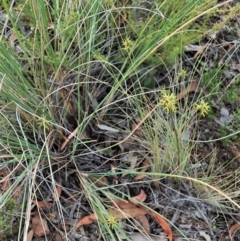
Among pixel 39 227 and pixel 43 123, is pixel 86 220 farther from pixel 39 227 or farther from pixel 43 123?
pixel 43 123

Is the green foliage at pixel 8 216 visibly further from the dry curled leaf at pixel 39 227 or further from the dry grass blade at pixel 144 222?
the dry grass blade at pixel 144 222

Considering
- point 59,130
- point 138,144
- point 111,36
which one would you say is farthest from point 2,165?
point 111,36

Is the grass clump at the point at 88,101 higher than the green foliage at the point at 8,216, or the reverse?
the grass clump at the point at 88,101

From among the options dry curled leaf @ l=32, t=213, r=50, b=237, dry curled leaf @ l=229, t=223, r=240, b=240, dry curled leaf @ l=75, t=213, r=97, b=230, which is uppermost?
dry curled leaf @ l=75, t=213, r=97, b=230

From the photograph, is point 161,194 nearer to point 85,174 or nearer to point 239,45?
point 85,174

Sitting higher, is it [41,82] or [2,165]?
[41,82]

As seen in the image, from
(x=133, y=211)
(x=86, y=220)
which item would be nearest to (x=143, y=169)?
(x=133, y=211)

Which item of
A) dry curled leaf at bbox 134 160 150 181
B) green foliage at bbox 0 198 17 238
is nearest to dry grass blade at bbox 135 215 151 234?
dry curled leaf at bbox 134 160 150 181

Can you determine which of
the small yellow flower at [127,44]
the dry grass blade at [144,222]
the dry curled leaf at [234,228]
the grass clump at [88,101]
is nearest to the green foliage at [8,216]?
the grass clump at [88,101]

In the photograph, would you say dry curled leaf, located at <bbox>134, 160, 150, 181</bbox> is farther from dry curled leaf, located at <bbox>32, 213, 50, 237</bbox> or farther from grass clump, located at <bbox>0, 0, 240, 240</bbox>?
dry curled leaf, located at <bbox>32, 213, 50, 237</bbox>

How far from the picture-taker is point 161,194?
1.46 m

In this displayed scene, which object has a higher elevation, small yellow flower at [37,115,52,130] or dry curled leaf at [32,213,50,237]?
small yellow flower at [37,115,52,130]

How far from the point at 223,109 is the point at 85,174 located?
1.85ft

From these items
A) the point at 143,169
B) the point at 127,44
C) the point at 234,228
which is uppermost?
the point at 127,44
